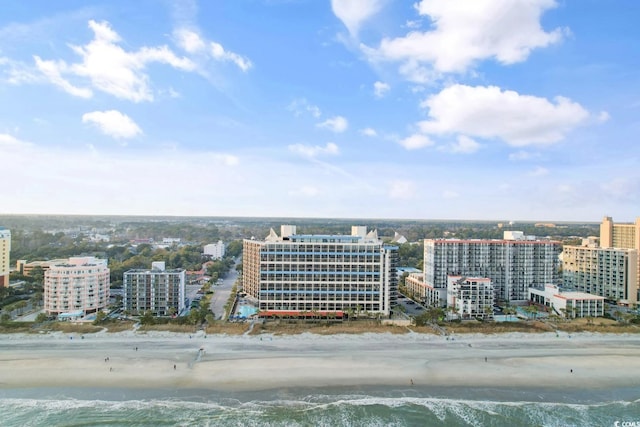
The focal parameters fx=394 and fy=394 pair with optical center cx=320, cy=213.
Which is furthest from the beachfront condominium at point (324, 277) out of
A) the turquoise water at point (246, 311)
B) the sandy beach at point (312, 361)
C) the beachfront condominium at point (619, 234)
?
the beachfront condominium at point (619, 234)

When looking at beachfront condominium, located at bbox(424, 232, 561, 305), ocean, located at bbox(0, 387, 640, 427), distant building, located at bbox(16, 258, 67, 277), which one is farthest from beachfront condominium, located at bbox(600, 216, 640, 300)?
distant building, located at bbox(16, 258, 67, 277)

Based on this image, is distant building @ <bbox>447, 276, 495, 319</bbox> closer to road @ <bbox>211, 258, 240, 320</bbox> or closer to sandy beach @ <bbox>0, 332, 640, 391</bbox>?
sandy beach @ <bbox>0, 332, 640, 391</bbox>

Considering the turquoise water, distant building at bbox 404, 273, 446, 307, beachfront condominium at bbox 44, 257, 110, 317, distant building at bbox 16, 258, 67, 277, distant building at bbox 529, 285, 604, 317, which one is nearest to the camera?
beachfront condominium at bbox 44, 257, 110, 317

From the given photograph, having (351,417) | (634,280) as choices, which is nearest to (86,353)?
(351,417)

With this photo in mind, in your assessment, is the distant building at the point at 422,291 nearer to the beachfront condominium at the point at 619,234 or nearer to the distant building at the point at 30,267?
the beachfront condominium at the point at 619,234

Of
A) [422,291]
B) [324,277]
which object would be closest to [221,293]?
[324,277]
